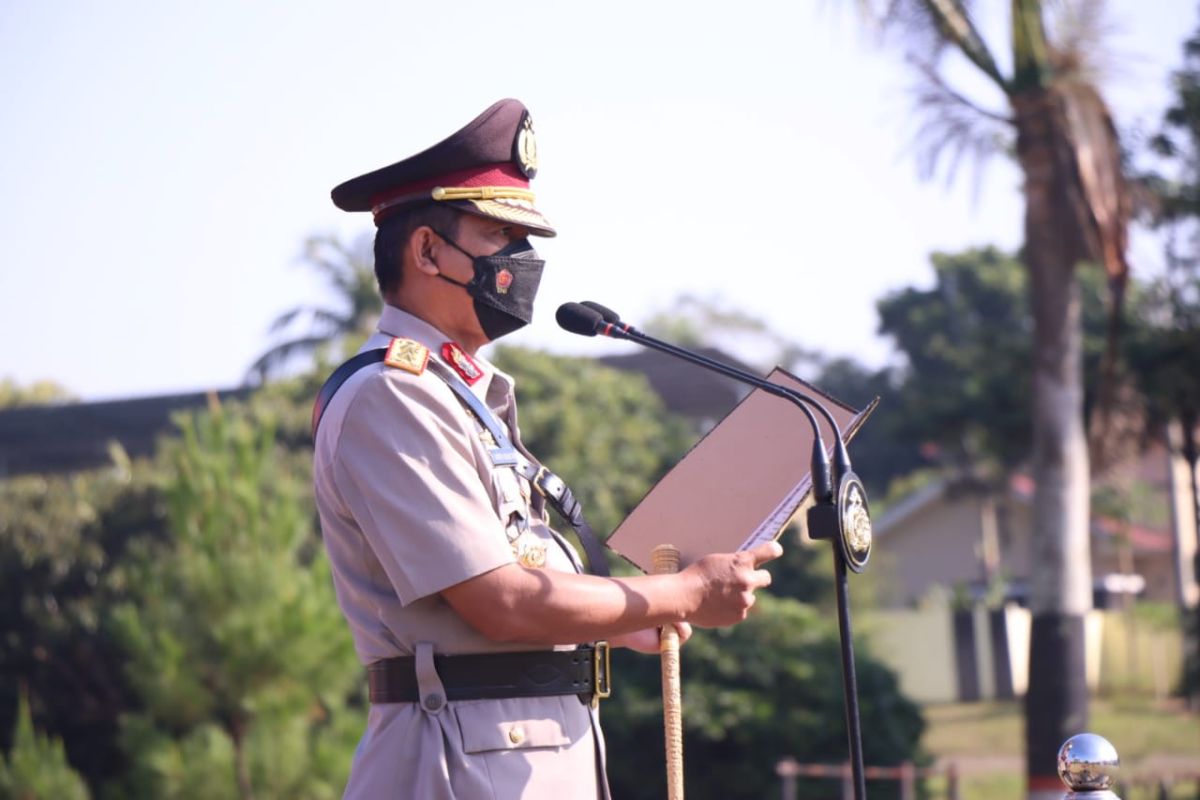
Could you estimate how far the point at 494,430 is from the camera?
Result: 2.89 metres

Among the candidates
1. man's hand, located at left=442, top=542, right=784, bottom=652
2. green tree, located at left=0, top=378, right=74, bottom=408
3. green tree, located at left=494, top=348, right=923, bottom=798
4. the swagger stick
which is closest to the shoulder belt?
the swagger stick

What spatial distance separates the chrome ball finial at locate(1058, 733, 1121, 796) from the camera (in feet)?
9.58

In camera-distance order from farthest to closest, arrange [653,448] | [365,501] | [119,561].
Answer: [653,448]
[119,561]
[365,501]

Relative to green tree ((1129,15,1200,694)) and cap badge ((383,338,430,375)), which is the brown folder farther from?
green tree ((1129,15,1200,694))

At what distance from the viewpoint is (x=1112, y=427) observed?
42.4 ft

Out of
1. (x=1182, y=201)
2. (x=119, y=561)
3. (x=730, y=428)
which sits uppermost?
(x=1182, y=201)

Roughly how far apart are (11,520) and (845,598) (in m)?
16.0

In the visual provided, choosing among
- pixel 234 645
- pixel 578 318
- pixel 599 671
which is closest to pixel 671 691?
pixel 599 671

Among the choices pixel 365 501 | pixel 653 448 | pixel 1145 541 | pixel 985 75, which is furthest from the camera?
pixel 1145 541

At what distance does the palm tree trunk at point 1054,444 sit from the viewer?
10.6 meters

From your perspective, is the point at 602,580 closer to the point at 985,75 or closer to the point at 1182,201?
the point at 985,75

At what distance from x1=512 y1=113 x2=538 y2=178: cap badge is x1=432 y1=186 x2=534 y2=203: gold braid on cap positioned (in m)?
0.07

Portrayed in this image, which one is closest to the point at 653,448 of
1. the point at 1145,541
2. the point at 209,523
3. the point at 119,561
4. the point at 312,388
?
the point at 312,388

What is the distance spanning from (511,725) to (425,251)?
2.87 ft
